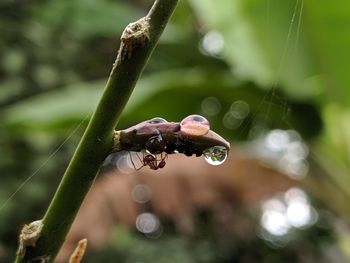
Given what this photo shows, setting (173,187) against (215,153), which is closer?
(215,153)

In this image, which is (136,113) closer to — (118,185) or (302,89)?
(118,185)

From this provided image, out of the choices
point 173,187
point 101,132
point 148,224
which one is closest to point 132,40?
point 101,132

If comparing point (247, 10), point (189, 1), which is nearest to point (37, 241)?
point (247, 10)

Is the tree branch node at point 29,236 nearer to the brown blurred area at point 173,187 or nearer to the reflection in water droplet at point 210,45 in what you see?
the brown blurred area at point 173,187

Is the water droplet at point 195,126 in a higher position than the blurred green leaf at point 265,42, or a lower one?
higher

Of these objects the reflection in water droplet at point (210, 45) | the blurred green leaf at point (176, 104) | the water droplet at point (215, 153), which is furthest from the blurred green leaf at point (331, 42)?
the water droplet at point (215, 153)

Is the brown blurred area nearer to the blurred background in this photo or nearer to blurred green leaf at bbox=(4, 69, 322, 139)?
the blurred background

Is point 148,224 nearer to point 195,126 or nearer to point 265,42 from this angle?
point 265,42
